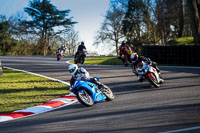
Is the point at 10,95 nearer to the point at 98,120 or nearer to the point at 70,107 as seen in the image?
the point at 70,107

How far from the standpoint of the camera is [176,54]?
719 inches

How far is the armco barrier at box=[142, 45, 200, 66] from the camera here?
678 inches

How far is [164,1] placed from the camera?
4097 centimetres

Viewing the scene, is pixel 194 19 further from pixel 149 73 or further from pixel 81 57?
pixel 149 73

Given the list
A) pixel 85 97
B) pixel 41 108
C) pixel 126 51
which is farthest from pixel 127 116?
pixel 126 51

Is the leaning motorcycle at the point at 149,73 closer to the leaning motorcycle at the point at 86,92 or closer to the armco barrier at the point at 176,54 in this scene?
the leaning motorcycle at the point at 86,92

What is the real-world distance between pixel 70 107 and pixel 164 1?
121 feet

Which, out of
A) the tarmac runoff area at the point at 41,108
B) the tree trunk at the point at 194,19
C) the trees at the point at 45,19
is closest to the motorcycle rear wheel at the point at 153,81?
the tarmac runoff area at the point at 41,108

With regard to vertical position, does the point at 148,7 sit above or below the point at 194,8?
above

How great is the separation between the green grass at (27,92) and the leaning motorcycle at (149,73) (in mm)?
3120

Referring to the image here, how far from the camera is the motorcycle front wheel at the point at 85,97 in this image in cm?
746

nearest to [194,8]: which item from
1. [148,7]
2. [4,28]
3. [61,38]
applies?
[148,7]

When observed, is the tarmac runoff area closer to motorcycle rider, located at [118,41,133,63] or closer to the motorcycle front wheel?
the motorcycle front wheel

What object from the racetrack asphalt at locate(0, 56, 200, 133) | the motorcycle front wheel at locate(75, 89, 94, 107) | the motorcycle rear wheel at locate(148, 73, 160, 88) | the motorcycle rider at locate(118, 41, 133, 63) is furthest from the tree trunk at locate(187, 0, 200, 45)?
the motorcycle front wheel at locate(75, 89, 94, 107)
